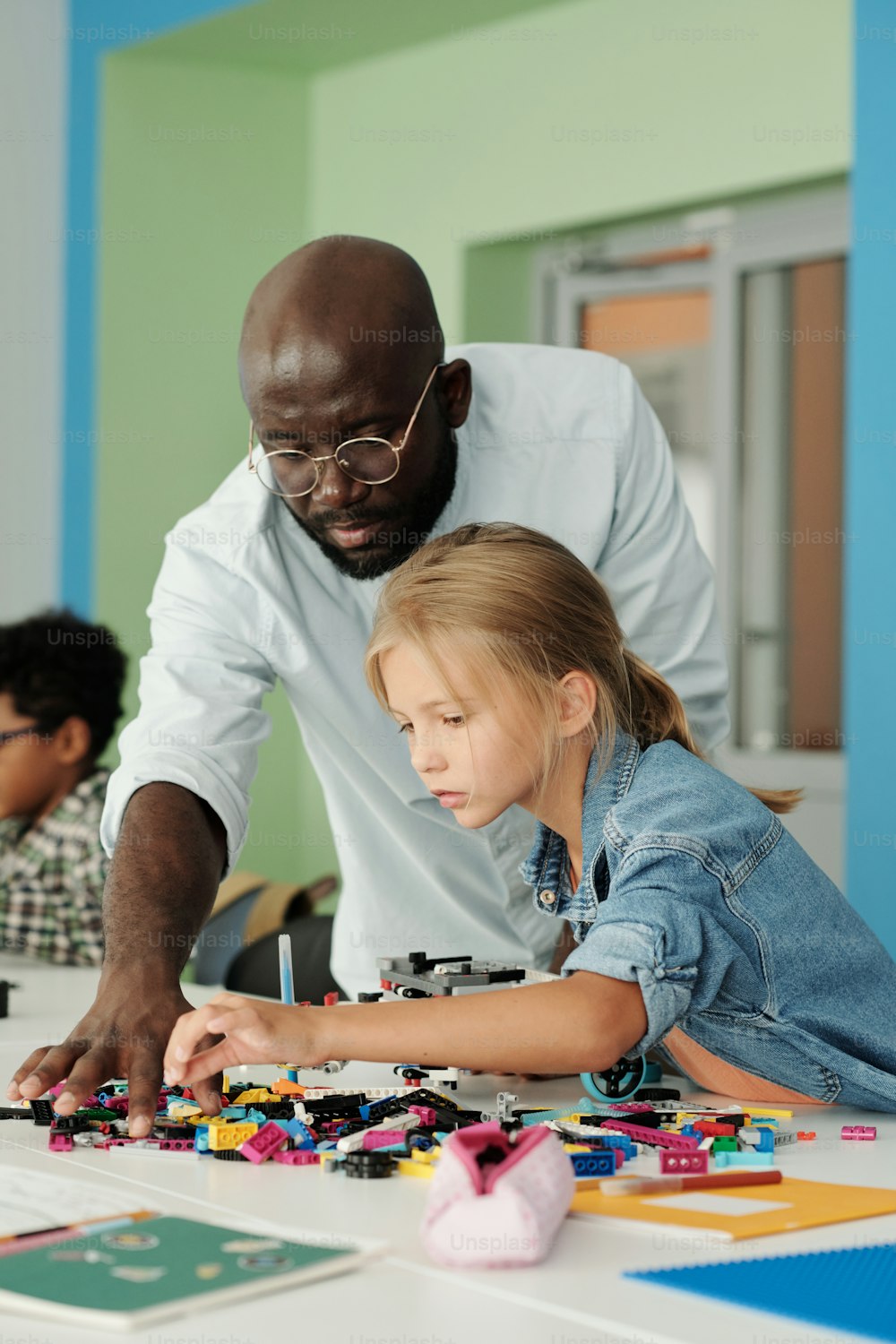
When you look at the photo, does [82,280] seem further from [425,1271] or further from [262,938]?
[425,1271]

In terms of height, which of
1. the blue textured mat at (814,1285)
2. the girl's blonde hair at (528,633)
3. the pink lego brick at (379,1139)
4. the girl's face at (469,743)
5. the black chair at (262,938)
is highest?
the girl's blonde hair at (528,633)

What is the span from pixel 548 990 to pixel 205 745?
714 millimetres

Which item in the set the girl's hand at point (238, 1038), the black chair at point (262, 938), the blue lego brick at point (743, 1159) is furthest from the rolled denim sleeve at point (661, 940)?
the black chair at point (262, 938)

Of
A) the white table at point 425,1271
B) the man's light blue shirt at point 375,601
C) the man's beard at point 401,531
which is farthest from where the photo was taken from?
the man's light blue shirt at point 375,601

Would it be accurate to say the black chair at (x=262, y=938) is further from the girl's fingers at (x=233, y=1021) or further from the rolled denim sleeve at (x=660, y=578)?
the girl's fingers at (x=233, y=1021)

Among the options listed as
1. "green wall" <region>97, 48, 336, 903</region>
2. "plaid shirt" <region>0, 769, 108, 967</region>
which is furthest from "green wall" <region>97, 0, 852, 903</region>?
"plaid shirt" <region>0, 769, 108, 967</region>

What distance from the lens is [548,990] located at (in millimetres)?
1353

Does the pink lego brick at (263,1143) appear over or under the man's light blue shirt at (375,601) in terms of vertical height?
under

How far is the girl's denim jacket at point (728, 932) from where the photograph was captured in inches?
54.9

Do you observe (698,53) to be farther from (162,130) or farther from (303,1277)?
(303,1277)

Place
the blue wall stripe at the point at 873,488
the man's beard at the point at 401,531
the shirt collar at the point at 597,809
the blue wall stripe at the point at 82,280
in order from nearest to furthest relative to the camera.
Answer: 1. the shirt collar at the point at 597,809
2. the man's beard at the point at 401,531
3. the blue wall stripe at the point at 873,488
4. the blue wall stripe at the point at 82,280

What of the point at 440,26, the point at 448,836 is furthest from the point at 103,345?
the point at 448,836

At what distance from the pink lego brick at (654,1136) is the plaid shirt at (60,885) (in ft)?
5.51

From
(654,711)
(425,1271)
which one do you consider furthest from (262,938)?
(425,1271)
